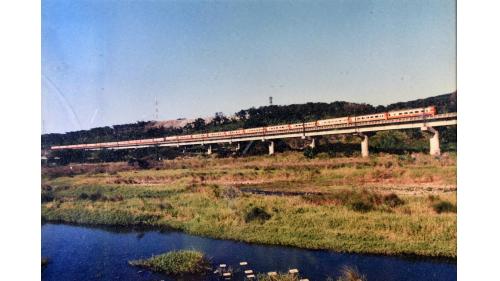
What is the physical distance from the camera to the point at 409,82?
24.3 ft

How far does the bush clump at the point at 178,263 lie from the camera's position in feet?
24.3

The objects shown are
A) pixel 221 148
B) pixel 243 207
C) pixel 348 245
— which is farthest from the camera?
pixel 221 148

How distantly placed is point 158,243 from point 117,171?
6.26 feet

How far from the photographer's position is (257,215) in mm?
7945

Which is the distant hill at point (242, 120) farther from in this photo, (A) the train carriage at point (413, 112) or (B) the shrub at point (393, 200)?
(B) the shrub at point (393, 200)

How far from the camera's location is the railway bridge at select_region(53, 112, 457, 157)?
732cm

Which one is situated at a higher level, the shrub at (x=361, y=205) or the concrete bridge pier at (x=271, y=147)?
the concrete bridge pier at (x=271, y=147)

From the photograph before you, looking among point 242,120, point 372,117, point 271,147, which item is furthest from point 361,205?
point 242,120

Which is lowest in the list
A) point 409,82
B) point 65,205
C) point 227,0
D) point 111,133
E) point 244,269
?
point 244,269

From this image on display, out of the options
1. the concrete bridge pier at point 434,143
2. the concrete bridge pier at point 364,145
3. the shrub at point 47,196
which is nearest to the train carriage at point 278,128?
the concrete bridge pier at point 364,145

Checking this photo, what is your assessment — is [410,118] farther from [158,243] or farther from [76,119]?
[76,119]

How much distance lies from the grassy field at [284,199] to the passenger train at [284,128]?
45cm

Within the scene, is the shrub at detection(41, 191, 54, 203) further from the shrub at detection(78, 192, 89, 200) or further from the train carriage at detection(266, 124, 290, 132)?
the train carriage at detection(266, 124, 290, 132)
